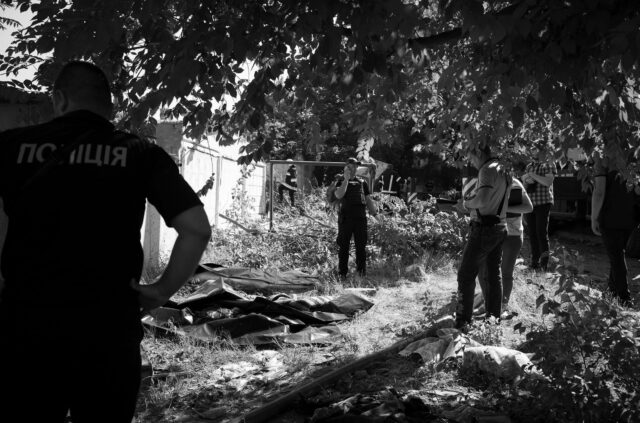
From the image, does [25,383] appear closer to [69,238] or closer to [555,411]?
[69,238]

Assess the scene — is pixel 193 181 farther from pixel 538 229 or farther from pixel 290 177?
pixel 290 177

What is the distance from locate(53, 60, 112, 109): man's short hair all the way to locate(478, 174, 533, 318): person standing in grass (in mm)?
4196

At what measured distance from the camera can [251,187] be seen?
15922mm

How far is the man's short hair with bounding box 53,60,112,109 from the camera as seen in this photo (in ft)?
6.62

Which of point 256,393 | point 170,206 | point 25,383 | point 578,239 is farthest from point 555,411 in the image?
point 578,239

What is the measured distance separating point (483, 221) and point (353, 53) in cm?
244

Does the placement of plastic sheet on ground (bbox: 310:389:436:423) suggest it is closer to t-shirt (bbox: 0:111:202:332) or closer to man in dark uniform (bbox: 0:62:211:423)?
man in dark uniform (bbox: 0:62:211:423)

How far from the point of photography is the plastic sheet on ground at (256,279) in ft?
25.1

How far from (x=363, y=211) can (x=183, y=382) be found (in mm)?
4585

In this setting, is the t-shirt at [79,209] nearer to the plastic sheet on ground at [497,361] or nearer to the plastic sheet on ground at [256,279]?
the plastic sheet on ground at [497,361]

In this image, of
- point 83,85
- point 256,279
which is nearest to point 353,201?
point 256,279

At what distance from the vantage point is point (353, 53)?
3.17 m

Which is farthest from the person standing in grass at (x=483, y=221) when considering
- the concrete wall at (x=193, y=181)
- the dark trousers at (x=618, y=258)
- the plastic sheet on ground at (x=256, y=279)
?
the plastic sheet on ground at (x=256, y=279)

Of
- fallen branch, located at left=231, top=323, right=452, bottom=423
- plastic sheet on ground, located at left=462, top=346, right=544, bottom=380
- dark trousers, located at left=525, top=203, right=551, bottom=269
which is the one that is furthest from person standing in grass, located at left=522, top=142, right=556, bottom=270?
plastic sheet on ground, located at left=462, top=346, right=544, bottom=380
